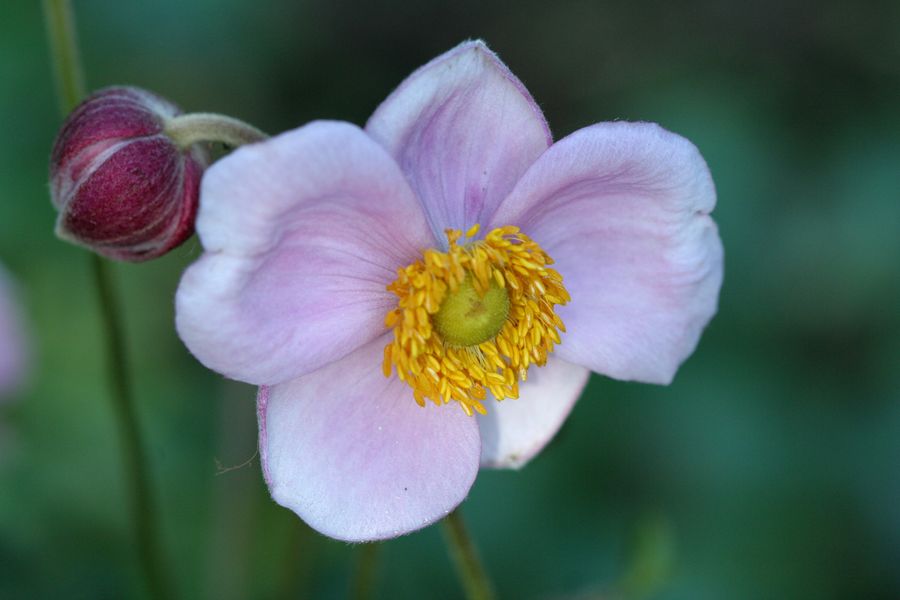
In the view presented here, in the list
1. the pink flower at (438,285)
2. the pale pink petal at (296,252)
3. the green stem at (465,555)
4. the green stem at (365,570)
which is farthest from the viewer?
the green stem at (365,570)

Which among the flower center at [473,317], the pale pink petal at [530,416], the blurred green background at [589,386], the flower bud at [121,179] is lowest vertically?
the blurred green background at [589,386]

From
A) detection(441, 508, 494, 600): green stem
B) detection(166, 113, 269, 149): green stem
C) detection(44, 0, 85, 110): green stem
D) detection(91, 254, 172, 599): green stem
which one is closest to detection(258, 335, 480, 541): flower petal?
detection(441, 508, 494, 600): green stem

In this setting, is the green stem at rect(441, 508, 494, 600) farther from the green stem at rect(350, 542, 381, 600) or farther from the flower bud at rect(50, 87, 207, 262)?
the flower bud at rect(50, 87, 207, 262)

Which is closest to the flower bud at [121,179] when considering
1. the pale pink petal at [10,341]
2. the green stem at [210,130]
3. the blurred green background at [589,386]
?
the green stem at [210,130]

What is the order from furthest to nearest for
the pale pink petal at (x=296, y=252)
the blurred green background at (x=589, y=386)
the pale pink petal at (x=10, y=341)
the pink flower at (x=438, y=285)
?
the blurred green background at (x=589, y=386), the pale pink petal at (x=10, y=341), the pink flower at (x=438, y=285), the pale pink petal at (x=296, y=252)

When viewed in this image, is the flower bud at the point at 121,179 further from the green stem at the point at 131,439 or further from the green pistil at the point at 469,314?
the green pistil at the point at 469,314

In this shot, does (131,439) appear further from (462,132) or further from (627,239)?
(627,239)

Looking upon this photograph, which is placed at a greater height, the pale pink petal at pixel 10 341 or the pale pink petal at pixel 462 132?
the pale pink petal at pixel 462 132

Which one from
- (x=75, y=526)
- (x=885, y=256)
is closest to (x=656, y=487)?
(x=885, y=256)
